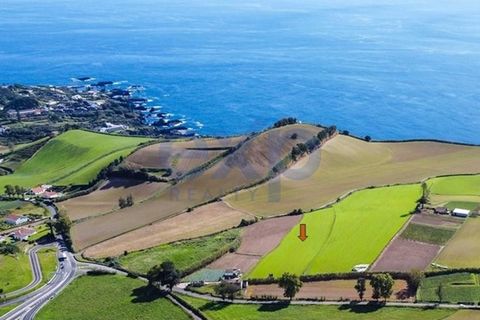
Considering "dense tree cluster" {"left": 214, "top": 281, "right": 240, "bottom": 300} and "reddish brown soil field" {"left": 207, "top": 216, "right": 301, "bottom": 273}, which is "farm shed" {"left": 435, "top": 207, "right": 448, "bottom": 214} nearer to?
"reddish brown soil field" {"left": 207, "top": 216, "right": 301, "bottom": 273}

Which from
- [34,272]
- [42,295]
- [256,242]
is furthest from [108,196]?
[42,295]

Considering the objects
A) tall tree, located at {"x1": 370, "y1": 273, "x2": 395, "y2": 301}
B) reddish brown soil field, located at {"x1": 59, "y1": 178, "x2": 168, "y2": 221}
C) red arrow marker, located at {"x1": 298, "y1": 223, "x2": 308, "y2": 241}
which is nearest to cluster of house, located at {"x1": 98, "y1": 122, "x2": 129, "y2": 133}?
reddish brown soil field, located at {"x1": 59, "y1": 178, "x2": 168, "y2": 221}

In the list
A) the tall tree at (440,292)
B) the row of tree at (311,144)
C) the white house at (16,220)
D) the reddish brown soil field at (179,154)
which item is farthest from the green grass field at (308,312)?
the reddish brown soil field at (179,154)

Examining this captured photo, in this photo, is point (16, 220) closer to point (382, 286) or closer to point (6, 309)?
point (6, 309)

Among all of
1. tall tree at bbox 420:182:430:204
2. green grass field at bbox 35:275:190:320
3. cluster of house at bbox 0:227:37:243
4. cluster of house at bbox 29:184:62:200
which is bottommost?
green grass field at bbox 35:275:190:320

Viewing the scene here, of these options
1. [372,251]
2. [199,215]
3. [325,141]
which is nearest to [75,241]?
[199,215]

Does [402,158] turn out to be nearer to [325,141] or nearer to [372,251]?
[325,141]

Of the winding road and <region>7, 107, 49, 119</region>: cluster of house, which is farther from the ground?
<region>7, 107, 49, 119</region>: cluster of house
